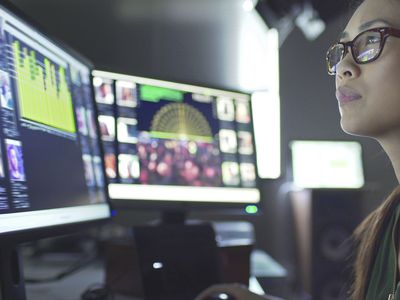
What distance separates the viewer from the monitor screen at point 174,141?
1.07 meters

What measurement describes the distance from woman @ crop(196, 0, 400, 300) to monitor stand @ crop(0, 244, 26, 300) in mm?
568

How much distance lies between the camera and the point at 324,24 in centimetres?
208

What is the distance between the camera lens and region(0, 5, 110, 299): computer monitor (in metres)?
0.60

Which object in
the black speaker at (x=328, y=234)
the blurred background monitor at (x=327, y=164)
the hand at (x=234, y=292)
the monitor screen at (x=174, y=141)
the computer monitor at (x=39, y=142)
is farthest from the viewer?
the blurred background monitor at (x=327, y=164)

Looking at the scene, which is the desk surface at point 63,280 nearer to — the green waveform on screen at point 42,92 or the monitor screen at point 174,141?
the monitor screen at point 174,141

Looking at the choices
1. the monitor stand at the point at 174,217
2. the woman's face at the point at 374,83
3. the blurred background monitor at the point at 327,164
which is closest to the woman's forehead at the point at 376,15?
the woman's face at the point at 374,83

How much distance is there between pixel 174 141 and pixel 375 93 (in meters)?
0.59

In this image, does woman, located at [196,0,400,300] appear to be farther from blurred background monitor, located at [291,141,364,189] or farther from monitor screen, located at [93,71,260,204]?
blurred background monitor, located at [291,141,364,189]

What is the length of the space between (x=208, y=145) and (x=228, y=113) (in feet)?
0.40

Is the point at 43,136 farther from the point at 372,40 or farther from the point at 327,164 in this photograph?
the point at 327,164

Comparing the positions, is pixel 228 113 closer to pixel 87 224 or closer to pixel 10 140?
pixel 87 224

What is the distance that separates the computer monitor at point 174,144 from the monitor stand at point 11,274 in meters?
0.40

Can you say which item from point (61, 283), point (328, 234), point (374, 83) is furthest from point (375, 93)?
point (328, 234)

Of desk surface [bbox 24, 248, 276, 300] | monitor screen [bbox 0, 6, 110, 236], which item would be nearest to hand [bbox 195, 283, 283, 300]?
desk surface [bbox 24, 248, 276, 300]
